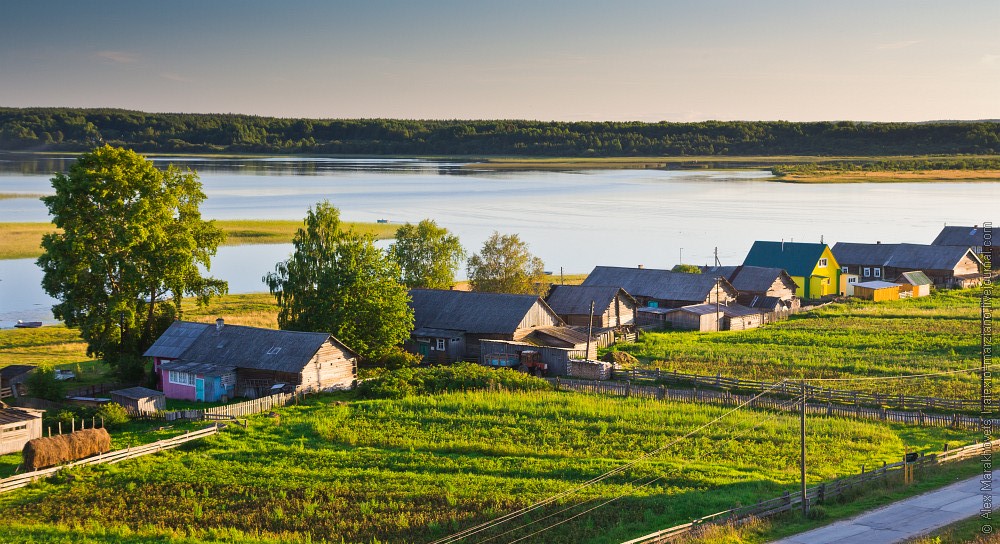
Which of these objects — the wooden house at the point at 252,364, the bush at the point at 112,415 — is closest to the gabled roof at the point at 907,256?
the wooden house at the point at 252,364

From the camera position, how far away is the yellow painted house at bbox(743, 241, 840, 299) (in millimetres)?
68500

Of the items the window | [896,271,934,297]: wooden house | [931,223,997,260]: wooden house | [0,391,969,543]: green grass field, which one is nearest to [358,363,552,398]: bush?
[0,391,969,543]: green grass field

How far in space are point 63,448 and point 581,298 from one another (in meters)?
31.0

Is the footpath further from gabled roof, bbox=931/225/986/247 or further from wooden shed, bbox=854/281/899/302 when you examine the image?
gabled roof, bbox=931/225/986/247

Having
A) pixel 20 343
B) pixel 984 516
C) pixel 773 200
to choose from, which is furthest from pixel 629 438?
pixel 773 200

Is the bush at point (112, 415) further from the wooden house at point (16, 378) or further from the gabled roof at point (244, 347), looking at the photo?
the wooden house at point (16, 378)

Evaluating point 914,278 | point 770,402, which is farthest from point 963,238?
point 770,402

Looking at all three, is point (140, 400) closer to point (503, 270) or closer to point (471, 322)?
point (471, 322)

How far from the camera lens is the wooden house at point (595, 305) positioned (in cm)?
5419

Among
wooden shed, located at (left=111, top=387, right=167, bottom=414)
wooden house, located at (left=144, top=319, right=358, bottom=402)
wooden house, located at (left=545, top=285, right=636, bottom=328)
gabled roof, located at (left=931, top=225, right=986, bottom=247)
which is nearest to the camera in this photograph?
wooden shed, located at (left=111, top=387, right=167, bottom=414)

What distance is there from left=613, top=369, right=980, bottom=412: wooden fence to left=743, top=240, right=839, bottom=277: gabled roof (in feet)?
98.7

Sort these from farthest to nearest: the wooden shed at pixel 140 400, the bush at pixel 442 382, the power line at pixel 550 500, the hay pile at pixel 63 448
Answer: the bush at pixel 442 382 → the wooden shed at pixel 140 400 → the hay pile at pixel 63 448 → the power line at pixel 550 500

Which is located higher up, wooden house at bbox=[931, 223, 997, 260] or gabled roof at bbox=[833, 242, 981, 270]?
wooden house at bbox=[931, 223, 997, 260]

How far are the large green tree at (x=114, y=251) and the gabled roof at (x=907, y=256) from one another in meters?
48.3
